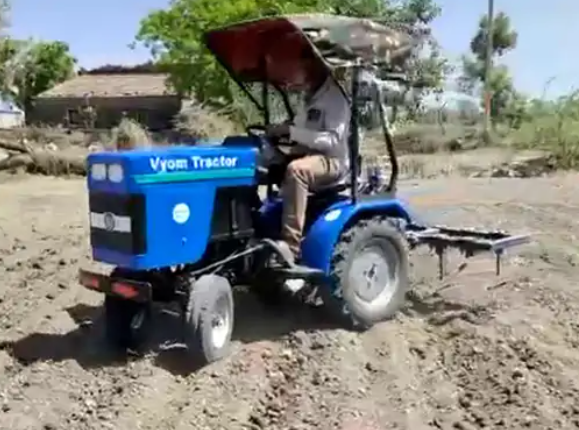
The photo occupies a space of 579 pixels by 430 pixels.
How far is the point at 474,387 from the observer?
19.4ft

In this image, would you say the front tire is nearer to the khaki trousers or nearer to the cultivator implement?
the khaki trousers

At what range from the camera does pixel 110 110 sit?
1708 inches

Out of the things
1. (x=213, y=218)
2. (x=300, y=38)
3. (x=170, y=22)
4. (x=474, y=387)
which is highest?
(x=170, y=22)

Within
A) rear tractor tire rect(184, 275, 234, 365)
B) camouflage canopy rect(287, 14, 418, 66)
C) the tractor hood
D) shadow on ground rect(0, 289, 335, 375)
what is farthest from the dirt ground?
camouflage canopy rect(287, 14, 418, 66)

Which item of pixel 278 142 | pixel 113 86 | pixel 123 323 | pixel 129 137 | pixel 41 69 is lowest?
pixel 123 323

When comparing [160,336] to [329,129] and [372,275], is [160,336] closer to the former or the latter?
[372,275]

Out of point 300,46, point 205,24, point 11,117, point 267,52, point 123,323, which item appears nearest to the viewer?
point 123,323

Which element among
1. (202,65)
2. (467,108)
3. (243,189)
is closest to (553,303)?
(243,189)

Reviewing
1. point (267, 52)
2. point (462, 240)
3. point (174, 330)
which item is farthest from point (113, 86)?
point (174, 330)

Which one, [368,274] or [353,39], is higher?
[353,39]

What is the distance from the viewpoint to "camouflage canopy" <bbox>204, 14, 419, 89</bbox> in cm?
677

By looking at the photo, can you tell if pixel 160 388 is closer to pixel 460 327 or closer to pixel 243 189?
pixel 243 189

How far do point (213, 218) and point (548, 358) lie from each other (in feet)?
8.30

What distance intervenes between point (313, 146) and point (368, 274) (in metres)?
1.19
